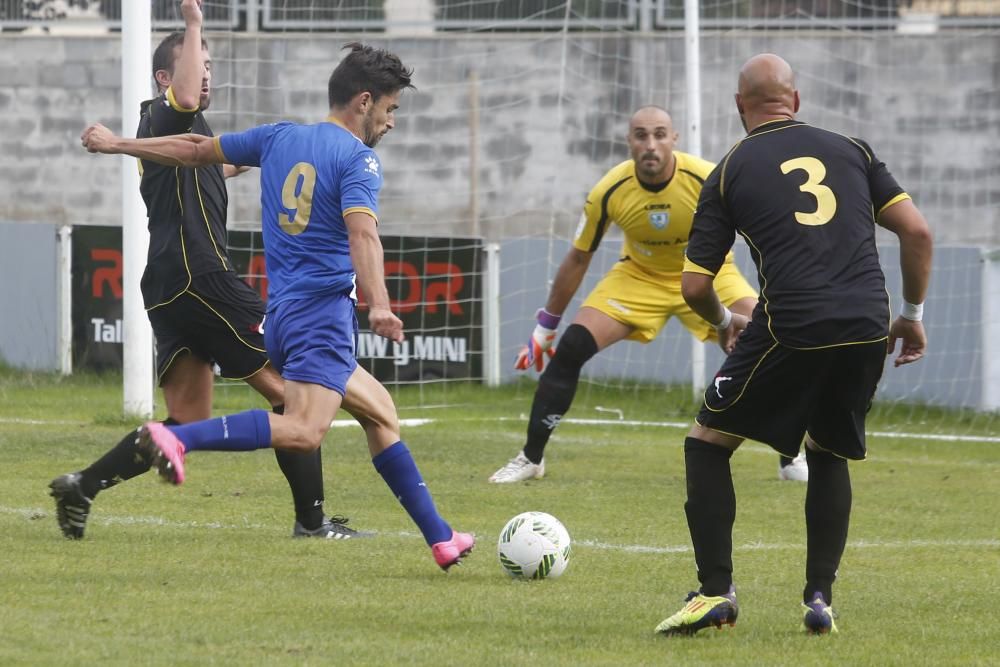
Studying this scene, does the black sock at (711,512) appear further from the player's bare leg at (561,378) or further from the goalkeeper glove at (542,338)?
the goalkeeper glove at (542,338)

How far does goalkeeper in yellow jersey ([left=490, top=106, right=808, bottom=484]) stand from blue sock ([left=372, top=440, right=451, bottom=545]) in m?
3.18

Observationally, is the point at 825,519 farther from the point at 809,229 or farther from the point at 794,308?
the point at 809,229

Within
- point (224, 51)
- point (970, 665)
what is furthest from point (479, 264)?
point (970, 665)

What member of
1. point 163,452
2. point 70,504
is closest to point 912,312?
point 163,452

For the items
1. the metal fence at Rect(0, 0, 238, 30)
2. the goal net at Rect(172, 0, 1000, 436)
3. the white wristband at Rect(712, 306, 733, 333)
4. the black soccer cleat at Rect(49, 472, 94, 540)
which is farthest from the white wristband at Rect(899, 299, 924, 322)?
the metal fence at Rect(0, 0, 238, 30)

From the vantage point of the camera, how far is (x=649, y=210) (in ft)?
32.3

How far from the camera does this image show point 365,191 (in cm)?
599

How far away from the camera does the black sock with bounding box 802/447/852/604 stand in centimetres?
534

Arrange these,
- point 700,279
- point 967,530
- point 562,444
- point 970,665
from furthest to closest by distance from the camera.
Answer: point 562,444 → point 967,530 → point 700,279 → point 970,665

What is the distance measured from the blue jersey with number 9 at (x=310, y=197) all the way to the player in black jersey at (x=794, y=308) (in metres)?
1.41

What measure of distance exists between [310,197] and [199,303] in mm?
1396

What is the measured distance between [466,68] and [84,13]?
4465 mm

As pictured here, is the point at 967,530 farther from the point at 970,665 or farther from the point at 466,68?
the point at 466,68

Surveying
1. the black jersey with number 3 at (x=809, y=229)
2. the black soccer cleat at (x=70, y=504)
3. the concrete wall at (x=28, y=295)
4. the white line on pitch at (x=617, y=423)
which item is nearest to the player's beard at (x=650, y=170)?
the white line on pitch at (x=617, y=423)
